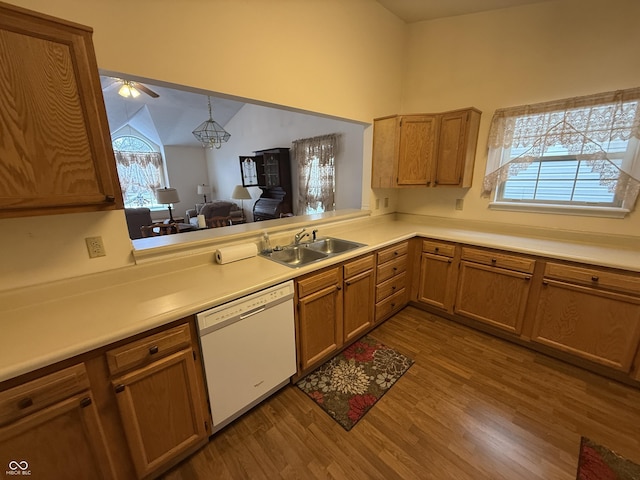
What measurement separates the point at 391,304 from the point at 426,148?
1.65m

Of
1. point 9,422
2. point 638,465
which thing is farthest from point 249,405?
point 638,465

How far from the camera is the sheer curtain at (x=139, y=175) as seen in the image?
716 cm

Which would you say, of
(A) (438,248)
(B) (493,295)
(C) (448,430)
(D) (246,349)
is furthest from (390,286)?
(D) (246,349)

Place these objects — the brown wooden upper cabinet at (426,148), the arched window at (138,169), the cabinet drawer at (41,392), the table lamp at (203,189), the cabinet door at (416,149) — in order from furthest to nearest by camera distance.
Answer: the table lamp at (203,189) < the arched window at (138,169) < the cabinet door at (416,149) < the brown wooden upper cabinet at (426,148) < the cabinet drawer at (41,392)

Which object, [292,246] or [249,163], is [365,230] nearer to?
[292,246]

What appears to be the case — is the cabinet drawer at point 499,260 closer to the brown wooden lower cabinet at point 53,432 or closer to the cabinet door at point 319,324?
the cabinet door at point 319,324

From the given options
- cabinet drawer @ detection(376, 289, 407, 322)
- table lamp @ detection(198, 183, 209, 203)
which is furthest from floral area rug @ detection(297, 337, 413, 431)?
table lamp @ detection(198, 183, 209, 203)

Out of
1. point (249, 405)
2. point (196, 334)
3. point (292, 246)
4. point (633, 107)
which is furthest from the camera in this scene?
point (292, 246)

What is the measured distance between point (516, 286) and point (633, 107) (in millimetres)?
1568

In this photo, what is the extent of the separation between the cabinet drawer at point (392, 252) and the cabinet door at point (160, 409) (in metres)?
1.67

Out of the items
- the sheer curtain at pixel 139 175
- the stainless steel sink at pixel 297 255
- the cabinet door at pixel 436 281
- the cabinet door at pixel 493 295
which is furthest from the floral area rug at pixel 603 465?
the sheer curtain at pixel 139 175

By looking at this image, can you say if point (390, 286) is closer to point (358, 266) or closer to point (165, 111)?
point (358, 266)

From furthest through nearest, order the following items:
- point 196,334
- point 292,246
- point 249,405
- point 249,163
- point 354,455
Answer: point 249,163 → point 292,246 → point 249,405 → point 354,455 → point 196,334

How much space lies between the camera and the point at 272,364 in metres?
1.68
